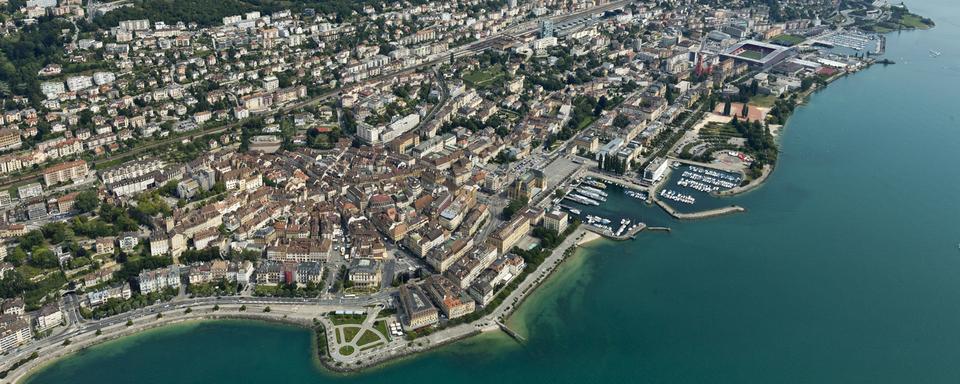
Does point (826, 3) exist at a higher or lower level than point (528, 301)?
higher

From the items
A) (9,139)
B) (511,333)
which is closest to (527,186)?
(511,333)

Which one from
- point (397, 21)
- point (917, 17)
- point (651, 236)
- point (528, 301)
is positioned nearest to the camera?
point (528, 301)

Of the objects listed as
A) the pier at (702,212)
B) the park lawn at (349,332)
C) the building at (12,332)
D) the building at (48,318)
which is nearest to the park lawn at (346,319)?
the park lawn at (349,332)

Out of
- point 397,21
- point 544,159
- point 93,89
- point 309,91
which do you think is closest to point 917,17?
point 397,21

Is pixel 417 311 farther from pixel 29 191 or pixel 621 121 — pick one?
pixel 621 121

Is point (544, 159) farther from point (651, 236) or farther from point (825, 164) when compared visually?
point (825, 164)

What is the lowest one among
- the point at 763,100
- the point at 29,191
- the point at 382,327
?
the point at 382,327
